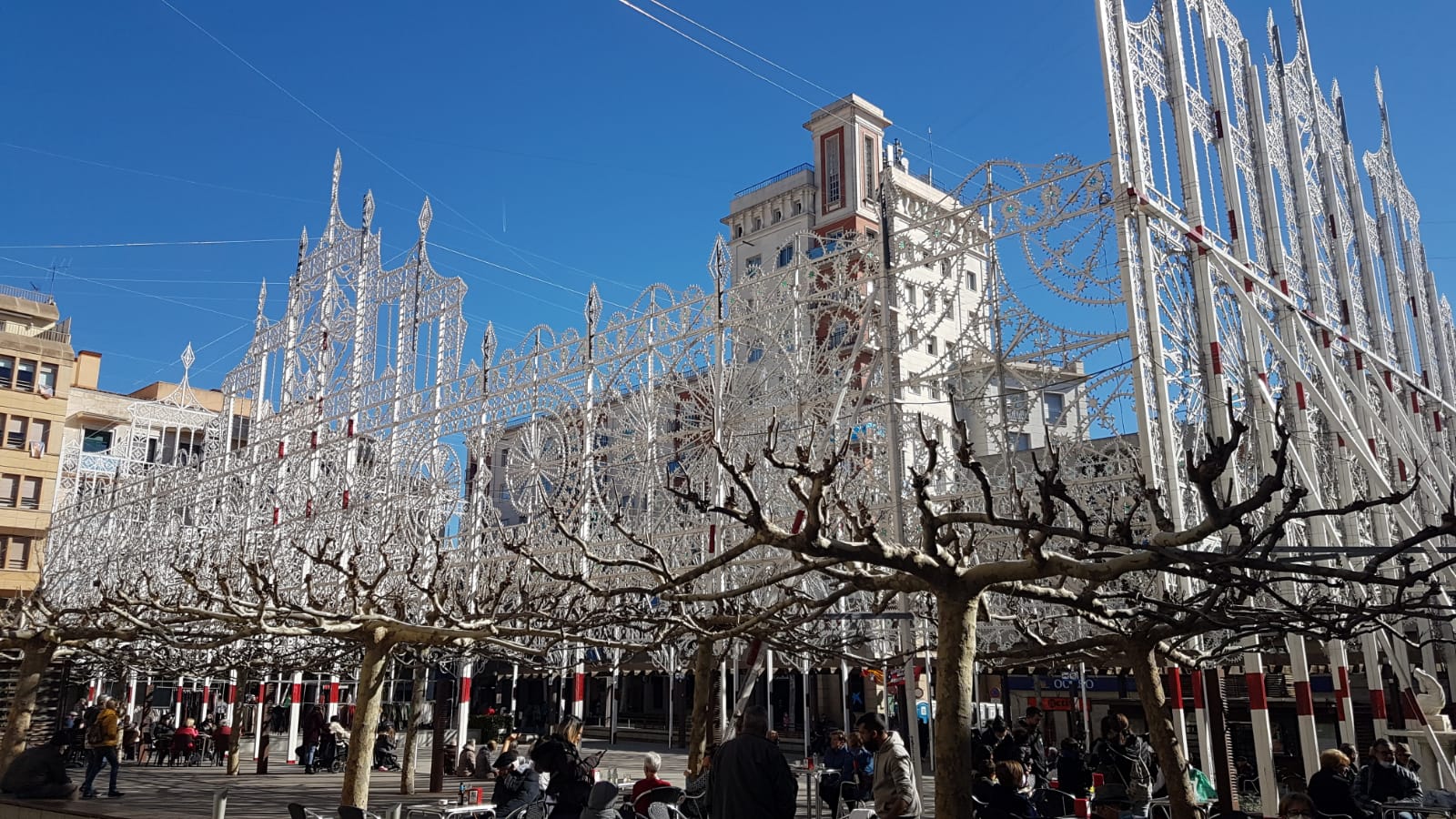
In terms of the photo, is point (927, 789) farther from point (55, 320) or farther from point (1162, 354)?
point (55, 320)

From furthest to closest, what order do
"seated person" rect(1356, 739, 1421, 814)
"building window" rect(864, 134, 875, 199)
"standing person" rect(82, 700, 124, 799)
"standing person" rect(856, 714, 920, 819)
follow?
"building window" rect(864, 134, 875, 199) → "standing person" rect(82, 700, 124, 799) → "seated person" rect(1356, 739, 1421, 814) → "standing person" rect(856, 714, 920, 819)

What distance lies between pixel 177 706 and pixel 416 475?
758 inches

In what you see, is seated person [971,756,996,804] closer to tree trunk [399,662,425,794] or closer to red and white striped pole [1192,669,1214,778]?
red and white striped pole [1192,669,1214,778]

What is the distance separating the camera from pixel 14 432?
4366cm

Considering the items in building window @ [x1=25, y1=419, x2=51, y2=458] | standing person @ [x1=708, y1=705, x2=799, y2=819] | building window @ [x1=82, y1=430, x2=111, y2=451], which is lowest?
standing person @ [x1=708, y1=705, x2=799, y2=819]

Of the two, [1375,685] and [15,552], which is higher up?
[15,552]

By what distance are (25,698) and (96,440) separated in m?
43.3

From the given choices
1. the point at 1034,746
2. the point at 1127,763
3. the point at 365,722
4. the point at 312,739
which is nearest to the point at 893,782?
the point at 1127,763

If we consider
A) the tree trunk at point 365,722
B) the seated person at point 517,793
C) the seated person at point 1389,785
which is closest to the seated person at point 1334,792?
the seated person at point 1389,785

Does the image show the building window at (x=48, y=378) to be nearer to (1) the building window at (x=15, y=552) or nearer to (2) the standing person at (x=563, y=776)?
(1) the building window at (x=15, y=552)

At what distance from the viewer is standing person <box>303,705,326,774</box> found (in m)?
25.9

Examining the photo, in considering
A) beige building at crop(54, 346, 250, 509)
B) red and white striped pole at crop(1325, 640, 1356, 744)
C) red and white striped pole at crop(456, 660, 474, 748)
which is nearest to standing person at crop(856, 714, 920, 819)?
red and white striped pole at crop(1325, 640, 1356, 744)

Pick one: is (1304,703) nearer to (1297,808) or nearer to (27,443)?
(1297,808)

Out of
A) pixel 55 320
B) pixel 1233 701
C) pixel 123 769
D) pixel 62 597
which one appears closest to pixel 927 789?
pixel 1233 701
